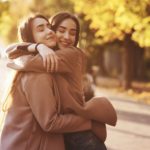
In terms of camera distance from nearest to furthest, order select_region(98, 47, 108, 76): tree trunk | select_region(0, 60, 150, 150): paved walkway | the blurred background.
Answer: select_region(0, 60, 150, 150): paved walkway → the blurred background → select_region(98, 47, 108, 76): tree trunk

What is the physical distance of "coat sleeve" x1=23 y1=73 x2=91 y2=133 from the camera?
11.0 ft

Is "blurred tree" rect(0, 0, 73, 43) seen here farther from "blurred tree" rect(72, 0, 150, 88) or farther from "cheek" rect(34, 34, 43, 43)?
"cheek" rect(34, 34, 43, 43)

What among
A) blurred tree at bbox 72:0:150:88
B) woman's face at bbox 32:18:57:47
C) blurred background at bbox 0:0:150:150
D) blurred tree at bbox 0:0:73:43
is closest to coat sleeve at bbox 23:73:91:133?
woman's face at bbox 32:18:57:47

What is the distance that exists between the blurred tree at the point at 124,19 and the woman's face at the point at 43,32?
41.4 feet

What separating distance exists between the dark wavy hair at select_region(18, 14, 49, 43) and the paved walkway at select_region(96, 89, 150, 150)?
5.93 m

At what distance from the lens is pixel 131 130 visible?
38.6 ft

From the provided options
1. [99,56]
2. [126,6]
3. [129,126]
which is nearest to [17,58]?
[129,126]

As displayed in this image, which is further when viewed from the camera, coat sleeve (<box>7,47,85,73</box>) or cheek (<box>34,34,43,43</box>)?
cheek (<box>34,34,43,43</box>)

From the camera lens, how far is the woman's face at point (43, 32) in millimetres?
3559

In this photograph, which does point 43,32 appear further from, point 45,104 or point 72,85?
point 45,104

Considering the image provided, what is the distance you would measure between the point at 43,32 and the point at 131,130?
8.46m

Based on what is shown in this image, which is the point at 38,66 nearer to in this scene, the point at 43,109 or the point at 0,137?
the point at 43,109

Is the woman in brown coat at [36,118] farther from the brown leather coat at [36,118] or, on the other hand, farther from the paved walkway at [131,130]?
the paved walkway at [131,130]

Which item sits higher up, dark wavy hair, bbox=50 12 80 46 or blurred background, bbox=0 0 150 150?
dark wavy hair, bbox=50 12 80 46
